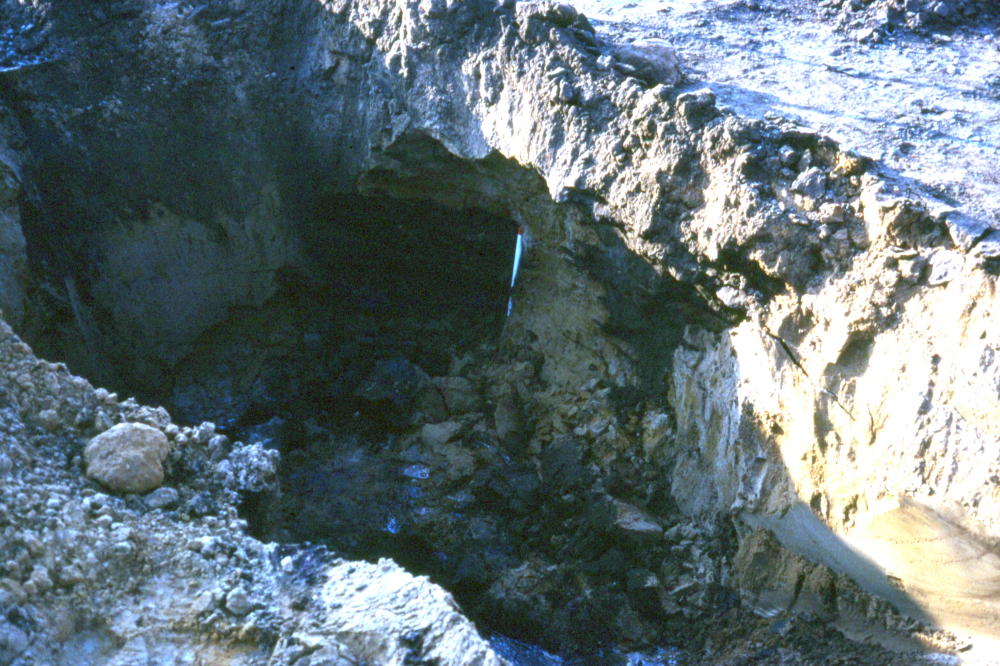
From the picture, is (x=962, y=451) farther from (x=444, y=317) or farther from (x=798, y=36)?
(x=444, y=317)

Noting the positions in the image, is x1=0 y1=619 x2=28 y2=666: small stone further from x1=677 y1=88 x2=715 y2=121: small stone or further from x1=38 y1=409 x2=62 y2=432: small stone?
x1=677 y1=88 x2=715 y2=121: small stone

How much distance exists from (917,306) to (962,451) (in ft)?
1.56

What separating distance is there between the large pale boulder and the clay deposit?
0.01 meters

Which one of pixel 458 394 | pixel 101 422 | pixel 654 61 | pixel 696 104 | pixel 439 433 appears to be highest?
pixel 654 61

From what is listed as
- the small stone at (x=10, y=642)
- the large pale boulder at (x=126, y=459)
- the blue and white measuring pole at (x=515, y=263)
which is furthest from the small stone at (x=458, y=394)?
the small stone at (x=10, y=642)

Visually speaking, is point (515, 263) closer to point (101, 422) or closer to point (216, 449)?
point (216, 449)

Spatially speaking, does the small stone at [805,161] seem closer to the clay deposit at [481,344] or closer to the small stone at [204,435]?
the clay deposit at [481,344]

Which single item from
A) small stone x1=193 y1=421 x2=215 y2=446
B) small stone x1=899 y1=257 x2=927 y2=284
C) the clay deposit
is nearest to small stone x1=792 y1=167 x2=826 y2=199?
the clay deposit

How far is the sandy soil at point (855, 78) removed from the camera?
335 centimetres

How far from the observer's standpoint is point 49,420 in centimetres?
259

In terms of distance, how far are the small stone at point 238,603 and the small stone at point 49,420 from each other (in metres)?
0.75

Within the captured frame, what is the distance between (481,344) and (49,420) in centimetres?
279

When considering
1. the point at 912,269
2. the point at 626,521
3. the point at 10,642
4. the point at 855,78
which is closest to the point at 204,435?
the point at 10,642

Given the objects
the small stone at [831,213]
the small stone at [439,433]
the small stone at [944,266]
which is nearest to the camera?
the small stone at [944,266]
